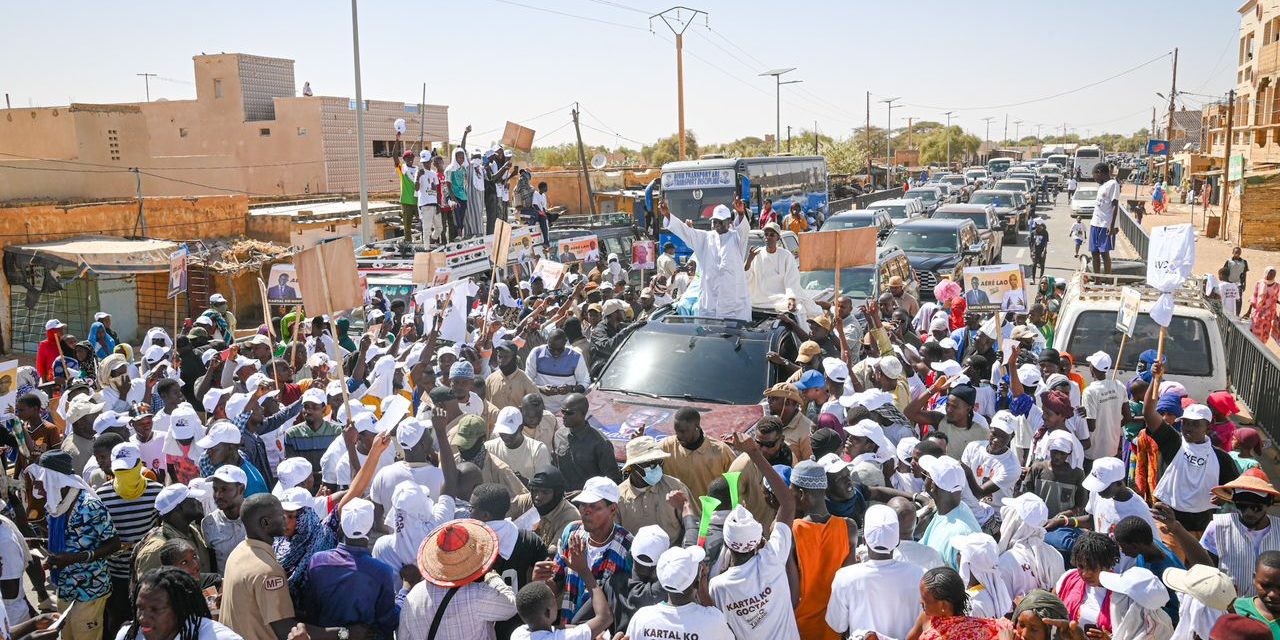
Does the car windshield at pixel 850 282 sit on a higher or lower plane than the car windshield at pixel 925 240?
lower

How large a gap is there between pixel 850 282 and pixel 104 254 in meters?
12.6

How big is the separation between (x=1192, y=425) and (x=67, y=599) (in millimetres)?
6142

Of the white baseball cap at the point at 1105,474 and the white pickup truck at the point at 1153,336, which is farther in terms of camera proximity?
the white pickup truck at the point at 1153,336

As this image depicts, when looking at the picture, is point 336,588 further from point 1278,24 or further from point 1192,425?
point 1278,24

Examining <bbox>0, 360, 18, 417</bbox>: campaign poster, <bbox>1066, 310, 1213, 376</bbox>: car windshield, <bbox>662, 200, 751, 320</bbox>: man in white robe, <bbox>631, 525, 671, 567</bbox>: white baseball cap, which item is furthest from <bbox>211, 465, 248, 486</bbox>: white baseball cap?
<bbox>1066, 310, 1213, 376</bbox>: car windshield

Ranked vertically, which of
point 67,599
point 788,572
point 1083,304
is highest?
point 1083,304

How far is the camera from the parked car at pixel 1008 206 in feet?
100

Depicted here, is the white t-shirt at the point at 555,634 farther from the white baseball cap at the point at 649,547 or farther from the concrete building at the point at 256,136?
the concrete building at the point at 256,136

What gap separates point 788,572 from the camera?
4.08 m

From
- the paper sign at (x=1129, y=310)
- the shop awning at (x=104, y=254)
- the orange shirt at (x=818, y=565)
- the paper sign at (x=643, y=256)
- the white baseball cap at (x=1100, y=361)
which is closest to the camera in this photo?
the orange shirt at (x=818, y=565)

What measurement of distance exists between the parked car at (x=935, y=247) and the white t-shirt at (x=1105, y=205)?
2.68 meters

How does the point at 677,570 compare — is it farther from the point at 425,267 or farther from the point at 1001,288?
the point at 425,267

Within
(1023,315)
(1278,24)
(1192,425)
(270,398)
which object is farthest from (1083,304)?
(1278,24)

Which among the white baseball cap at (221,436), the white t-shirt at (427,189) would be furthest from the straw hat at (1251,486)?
the white t-shirt at (427,189)
